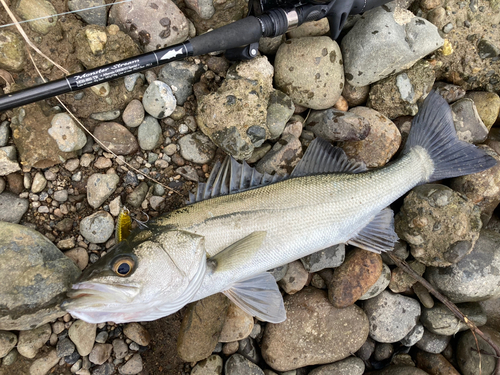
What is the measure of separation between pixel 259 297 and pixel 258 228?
64cm

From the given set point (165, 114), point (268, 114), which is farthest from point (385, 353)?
point (165, 114)

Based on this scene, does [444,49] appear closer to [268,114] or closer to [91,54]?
[268,114]

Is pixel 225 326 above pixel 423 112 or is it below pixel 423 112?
below

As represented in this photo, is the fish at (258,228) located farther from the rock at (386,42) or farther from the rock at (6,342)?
the rock at (6,342)

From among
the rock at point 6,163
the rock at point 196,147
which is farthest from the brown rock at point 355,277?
the rock at point 6,163

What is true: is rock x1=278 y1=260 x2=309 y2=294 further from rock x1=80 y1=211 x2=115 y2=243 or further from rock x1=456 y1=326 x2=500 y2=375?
rock x1=456 y1=326 x2=500 y2=375

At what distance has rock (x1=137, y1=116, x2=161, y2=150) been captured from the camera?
2.82 metres

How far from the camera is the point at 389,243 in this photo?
2877 millimetres

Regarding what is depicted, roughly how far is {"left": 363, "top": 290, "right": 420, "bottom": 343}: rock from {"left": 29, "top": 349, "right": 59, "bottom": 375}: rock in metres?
2.92

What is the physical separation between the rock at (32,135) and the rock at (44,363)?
1639mm

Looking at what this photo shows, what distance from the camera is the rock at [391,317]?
3.13 metres

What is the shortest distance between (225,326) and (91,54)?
2624 mm

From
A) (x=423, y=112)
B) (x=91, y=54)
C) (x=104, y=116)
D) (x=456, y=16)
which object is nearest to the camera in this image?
(x=91, y=54)

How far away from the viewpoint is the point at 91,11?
265cm
